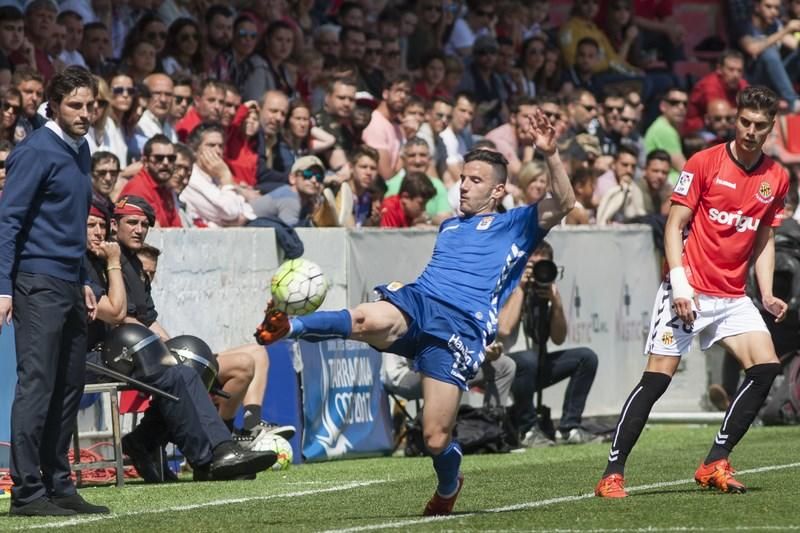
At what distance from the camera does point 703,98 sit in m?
22.0

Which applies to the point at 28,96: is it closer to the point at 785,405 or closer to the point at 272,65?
the point at 272,65

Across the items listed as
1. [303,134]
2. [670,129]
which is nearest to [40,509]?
[303,134]

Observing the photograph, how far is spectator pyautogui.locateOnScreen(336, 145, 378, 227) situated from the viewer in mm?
15859

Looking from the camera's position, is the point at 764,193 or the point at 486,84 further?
the point at 486,84

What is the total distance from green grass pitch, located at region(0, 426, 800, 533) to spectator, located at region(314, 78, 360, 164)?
4.44 metres

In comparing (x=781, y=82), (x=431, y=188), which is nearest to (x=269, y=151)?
(x=431, y=188)

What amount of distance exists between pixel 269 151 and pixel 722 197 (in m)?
7.14

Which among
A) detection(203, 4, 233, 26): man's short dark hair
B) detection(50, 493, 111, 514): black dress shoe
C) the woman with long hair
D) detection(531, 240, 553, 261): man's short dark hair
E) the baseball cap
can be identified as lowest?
detection(50, 493, 111, 514): black dress shoe

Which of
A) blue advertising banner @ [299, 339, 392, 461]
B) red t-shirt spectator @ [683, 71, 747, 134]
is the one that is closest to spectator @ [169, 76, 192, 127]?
blue advertising banner @ [299, 339, 392, 461]

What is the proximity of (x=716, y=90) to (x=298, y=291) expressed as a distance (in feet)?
46.6

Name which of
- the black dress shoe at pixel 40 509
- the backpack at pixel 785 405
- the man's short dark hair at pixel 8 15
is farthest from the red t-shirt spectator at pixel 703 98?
the black dress shoe at pixel 40 509

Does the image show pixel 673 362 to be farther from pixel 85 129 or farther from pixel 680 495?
pixel 85 129

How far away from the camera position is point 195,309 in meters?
13.2

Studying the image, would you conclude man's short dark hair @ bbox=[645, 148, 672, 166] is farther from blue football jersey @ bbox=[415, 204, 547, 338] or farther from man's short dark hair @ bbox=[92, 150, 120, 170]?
blue football jersey @ bbox=[415, 204, 547, 338]
